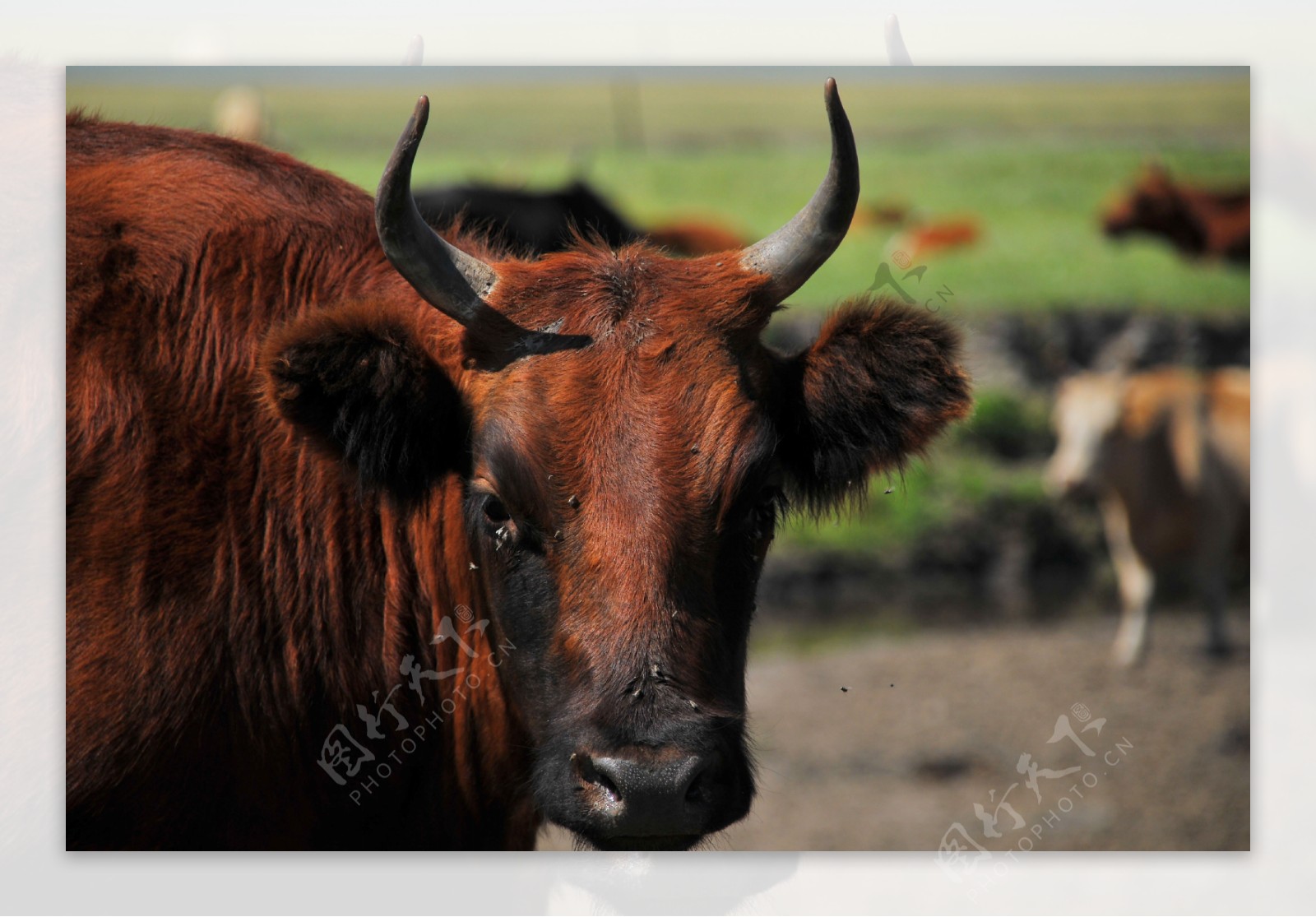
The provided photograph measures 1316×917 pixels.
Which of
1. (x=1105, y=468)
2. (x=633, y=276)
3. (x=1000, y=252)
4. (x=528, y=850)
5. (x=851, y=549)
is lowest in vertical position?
(x=528, y=850)

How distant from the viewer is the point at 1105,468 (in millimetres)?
4613

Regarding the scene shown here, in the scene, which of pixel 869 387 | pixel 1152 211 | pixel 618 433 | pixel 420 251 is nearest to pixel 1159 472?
pixel 1152 211

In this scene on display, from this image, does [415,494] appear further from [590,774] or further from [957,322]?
[957,322]

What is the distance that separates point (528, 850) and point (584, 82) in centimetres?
190

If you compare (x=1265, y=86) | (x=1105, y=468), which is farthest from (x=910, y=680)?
(x=1265, y=86)

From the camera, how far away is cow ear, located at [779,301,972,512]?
2.45 m

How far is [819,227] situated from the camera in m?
2.29

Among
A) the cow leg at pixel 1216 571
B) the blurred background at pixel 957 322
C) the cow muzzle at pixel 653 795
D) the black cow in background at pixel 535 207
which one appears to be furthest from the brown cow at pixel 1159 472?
the cow muzzle at pixel 653 795

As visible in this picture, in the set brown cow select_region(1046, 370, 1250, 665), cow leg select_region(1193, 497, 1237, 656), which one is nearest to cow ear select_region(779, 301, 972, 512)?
brown cow select_region(1046, 370, 1250, 665)

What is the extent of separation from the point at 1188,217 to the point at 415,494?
250 centimetres

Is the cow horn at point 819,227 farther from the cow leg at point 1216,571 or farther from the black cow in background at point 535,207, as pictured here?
the black cow in background at point 535,207

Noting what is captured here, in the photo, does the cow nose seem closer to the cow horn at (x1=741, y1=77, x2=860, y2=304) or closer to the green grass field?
the cow horn at (x1=741, y1=77, x2=860, y2=304)

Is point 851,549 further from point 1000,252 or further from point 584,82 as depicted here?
point 584,82

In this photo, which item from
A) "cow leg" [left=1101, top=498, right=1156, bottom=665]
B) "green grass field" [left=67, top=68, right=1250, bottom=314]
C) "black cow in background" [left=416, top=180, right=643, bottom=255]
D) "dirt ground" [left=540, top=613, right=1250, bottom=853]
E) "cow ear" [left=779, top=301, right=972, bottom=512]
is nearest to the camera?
"cow ear" [left=779, top=301, right=972, bottom=512]
